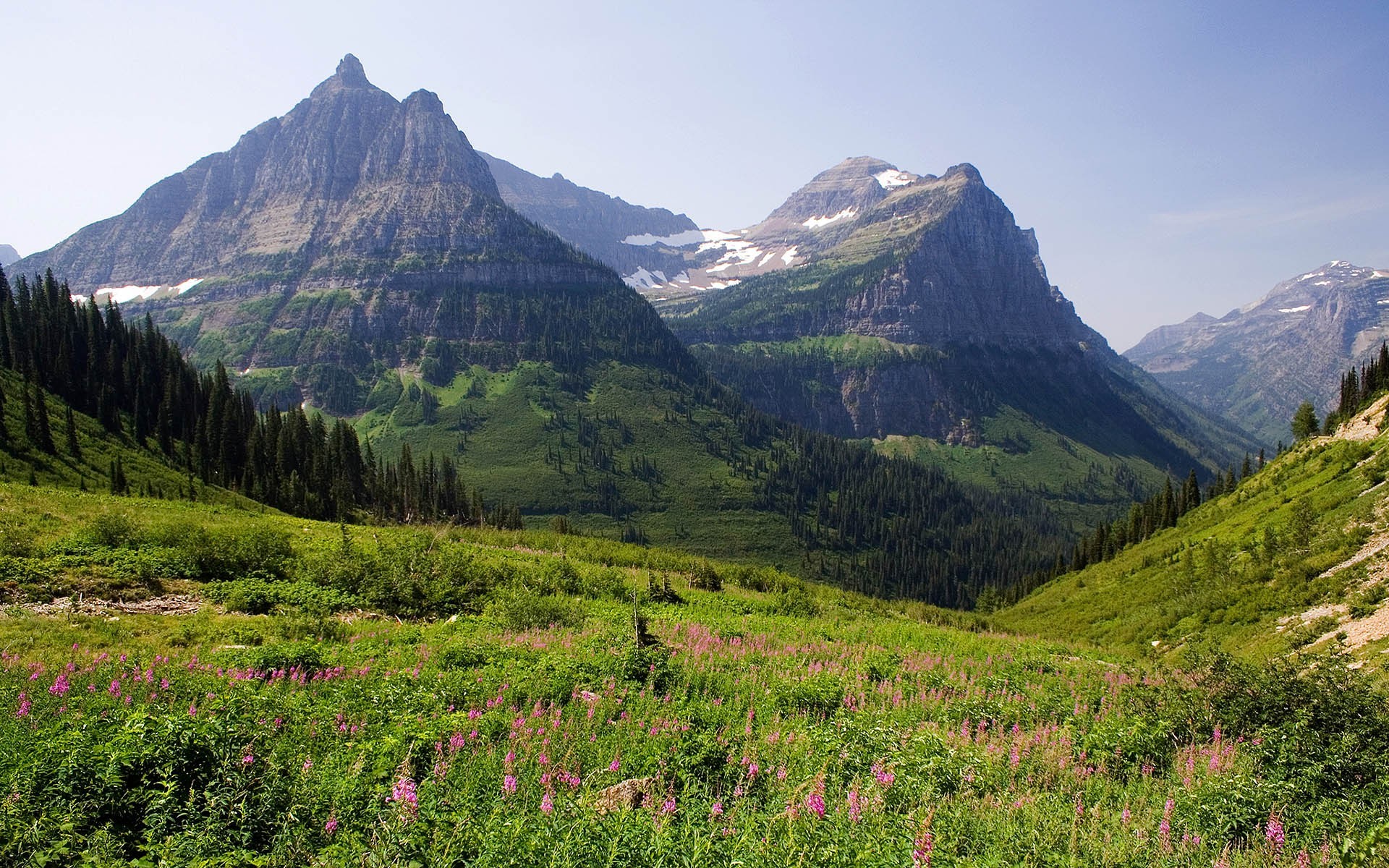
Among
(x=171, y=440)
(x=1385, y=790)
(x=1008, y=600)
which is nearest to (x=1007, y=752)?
(x=1385, y=790)

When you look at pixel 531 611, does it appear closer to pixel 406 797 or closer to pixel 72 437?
pixel 406 797

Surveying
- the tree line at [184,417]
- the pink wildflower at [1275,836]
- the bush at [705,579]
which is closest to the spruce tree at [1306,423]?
the bush at [705,579]

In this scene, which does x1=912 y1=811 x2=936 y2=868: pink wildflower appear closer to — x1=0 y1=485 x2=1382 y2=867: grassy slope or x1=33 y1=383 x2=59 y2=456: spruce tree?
x1=0 y1=485 x2=1382 y2=867: grassy slope

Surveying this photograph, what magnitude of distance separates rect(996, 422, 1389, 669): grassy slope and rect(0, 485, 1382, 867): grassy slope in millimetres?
5438

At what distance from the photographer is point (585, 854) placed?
19.4 ft

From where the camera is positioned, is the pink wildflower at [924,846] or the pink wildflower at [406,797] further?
the pink wildflower at [406,797]

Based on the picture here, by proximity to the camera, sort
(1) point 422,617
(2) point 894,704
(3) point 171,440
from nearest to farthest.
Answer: (2) point 894,704 < (1) point 422,617 < (3) point 171,440

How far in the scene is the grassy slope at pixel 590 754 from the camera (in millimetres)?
6211

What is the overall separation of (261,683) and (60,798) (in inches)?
205

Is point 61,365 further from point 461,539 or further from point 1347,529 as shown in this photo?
point 1347,529

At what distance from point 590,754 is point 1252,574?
32.5 metres

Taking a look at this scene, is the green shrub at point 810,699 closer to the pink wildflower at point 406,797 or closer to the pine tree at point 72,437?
the pink wildflower at point 406,797

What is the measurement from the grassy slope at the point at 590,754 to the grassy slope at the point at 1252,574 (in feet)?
17.8

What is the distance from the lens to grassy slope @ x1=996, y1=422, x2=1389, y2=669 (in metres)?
22.9
